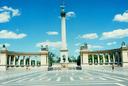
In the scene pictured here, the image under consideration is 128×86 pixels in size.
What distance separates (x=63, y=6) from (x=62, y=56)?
20879mm

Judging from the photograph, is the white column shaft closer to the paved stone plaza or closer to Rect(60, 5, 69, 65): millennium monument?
Rect(60, 5, 69, 65): millennium monument

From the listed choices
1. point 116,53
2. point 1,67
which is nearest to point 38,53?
point 1,67

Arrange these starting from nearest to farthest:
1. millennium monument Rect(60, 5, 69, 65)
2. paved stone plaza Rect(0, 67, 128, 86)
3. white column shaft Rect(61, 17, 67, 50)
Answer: paved stone plaza Rect(0, 67, 128, 86)
millennium monument Rect(60, 5, 69, 65)
white column shaft Rect(61, 17, 67, 50)

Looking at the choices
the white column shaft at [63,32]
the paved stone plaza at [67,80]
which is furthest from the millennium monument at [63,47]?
the paved stone plaza at [67,80]

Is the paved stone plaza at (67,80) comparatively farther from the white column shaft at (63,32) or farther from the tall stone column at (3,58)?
the tall stone column at (3,58)

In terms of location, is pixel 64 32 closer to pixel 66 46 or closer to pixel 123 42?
pixel 66 46

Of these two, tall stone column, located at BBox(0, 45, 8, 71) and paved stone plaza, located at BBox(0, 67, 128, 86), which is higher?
tall stone column, located at BBox(0, 45, 8, 71)

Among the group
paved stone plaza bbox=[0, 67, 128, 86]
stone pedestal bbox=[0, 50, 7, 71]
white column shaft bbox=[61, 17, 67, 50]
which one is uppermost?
white column shaft bbox=[61, 17, 67, 50]

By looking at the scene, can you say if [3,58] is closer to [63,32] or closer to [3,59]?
[3,59]

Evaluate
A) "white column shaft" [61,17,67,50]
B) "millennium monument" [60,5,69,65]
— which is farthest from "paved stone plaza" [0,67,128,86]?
"white column shaft" [61,17,67,50]

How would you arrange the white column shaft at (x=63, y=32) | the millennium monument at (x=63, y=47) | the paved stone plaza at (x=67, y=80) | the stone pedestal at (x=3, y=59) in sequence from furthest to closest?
the stone pedestal at (x=3, y=59) < the white column shaft at (x=63, y=32) < the millennium monument at (x=63, y=47) < the paved stone plaza at (x=67, y=80)

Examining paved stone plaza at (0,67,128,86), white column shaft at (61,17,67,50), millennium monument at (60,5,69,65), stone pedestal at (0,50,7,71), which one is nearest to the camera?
paved stone plaza at (0,67,128,86)

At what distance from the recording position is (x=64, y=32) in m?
94.0

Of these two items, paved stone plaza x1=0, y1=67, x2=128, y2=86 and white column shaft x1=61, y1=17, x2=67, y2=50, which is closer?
paved stone plaza x1=0, y1=67, x2=128, y2=86
